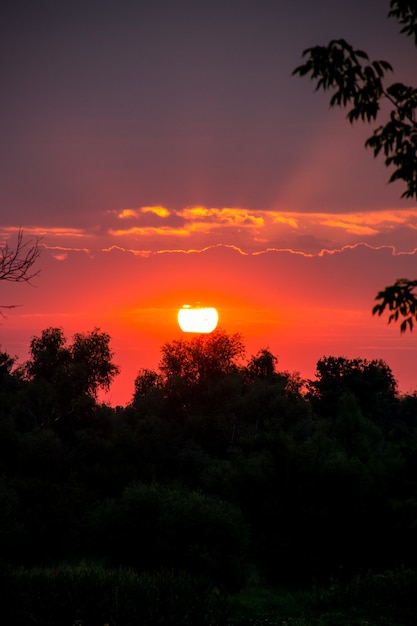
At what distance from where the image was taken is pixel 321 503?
45.8 metres

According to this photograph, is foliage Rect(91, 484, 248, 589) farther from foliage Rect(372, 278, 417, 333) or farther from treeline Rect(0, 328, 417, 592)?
foliage Rect(372, 278, 417, 333)

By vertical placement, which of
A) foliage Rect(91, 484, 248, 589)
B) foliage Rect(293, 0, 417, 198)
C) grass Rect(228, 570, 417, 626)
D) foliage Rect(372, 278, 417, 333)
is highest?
foliage Rect(293, 0, 417, 198)

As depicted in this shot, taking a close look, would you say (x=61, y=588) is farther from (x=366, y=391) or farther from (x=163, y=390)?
(x=366, y=391)

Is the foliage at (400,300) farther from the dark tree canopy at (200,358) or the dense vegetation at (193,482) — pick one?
the dark tree canopy at (200,358)

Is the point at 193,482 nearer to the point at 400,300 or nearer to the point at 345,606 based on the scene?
the point at 345,606

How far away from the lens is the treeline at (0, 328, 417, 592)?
123ft

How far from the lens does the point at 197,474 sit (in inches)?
3046

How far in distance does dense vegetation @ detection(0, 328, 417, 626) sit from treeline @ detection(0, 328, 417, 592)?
0.10m

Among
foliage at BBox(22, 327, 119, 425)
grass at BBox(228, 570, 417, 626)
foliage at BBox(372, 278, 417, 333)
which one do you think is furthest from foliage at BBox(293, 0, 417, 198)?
foliage at BBox(22, 327, 119, 425)

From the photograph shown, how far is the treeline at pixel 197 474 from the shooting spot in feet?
123

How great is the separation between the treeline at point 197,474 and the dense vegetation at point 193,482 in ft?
0.34

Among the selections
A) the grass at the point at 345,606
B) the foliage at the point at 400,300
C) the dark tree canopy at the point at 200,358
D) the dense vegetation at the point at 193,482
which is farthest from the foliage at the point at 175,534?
the dark tree canopy at the point at 200,358

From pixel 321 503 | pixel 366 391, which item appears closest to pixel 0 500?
pixel 321 503

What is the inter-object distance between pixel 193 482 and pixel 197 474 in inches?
40.2
